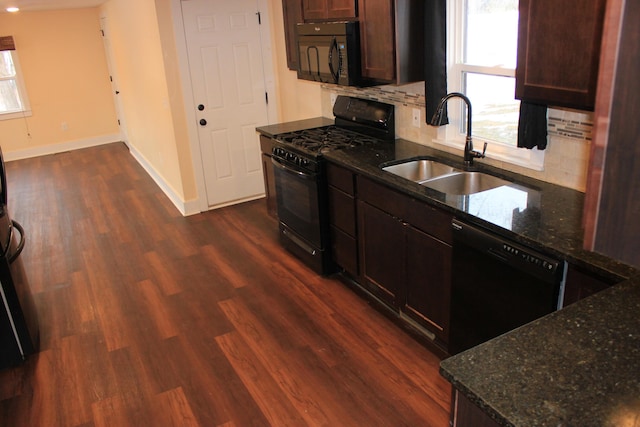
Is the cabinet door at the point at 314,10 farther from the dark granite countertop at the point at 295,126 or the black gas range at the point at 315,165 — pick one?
the dark granite countertop at the point at 295,126

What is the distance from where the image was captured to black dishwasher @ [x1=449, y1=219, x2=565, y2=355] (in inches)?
80.0

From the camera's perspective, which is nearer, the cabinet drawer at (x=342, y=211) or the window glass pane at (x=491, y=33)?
the window glass pane at (x=491, y=33)

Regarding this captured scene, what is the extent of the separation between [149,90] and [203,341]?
3413mm

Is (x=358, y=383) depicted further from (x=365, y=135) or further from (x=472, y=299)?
(x=365, y=135)

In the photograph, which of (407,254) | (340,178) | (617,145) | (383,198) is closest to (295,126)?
(340,178)

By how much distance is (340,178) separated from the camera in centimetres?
337

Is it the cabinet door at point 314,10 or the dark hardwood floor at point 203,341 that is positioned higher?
the cabinet door at point 314,10

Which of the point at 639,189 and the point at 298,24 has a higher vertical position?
the point at 298,24

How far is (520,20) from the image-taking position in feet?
6.99

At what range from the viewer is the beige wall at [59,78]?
25.1 feet

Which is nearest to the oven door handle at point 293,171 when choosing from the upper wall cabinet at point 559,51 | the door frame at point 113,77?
the upper wall cabinet at point 559,51

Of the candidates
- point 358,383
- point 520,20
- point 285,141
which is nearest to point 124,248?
point 285,141

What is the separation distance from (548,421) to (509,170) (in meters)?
1.92

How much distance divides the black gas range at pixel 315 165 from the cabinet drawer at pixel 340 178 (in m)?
0.08
